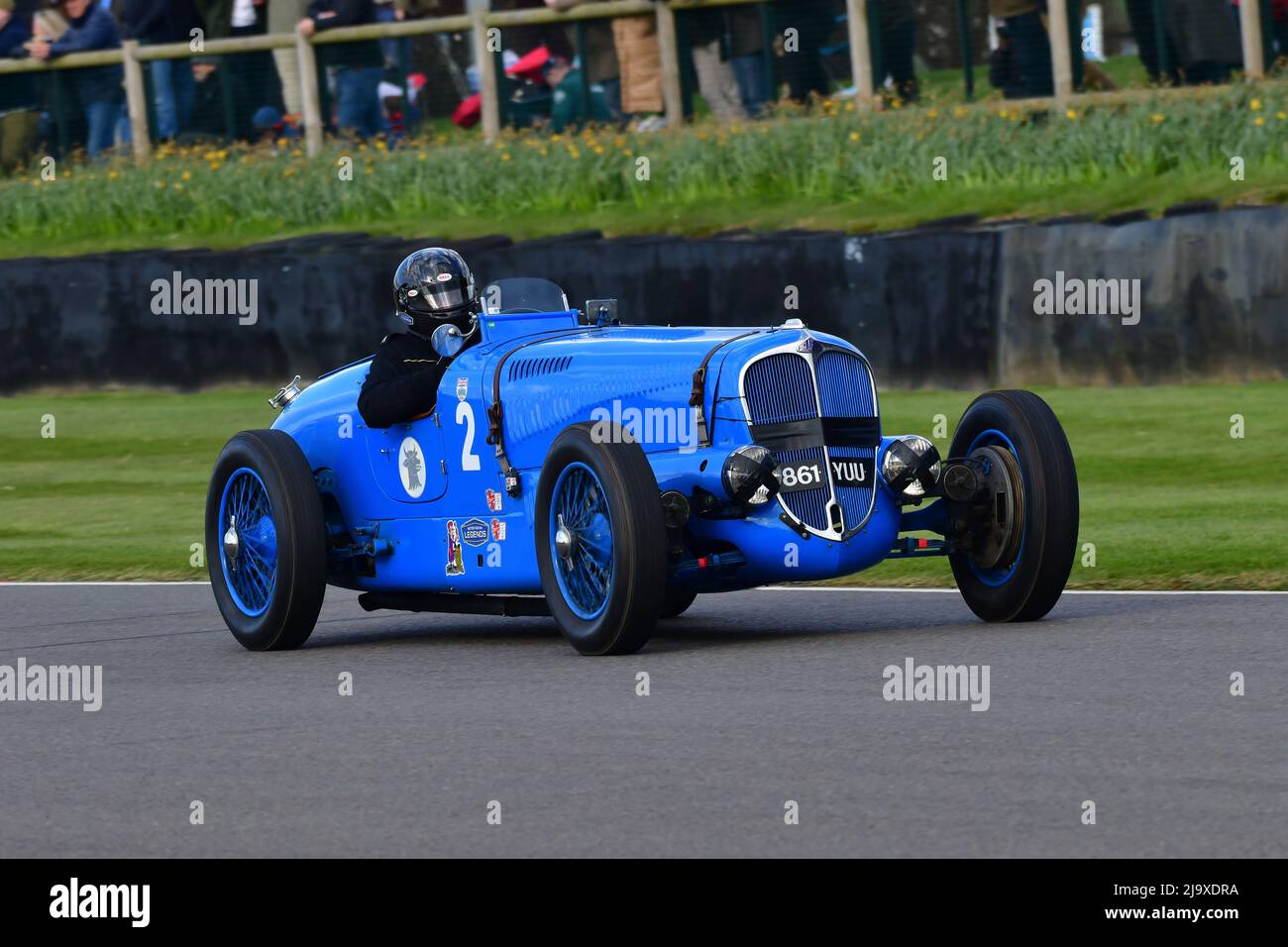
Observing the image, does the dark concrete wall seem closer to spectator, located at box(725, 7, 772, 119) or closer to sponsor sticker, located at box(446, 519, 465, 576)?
spectator, located at box(725, 7, 772, 119)

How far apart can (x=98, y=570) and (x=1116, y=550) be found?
216 inches

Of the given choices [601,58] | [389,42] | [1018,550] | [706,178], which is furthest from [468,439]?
[389,42]

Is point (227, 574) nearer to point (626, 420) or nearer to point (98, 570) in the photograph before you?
point (626, 420)

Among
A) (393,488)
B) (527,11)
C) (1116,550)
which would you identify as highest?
(527,11)

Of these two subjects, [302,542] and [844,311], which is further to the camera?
[844,311]

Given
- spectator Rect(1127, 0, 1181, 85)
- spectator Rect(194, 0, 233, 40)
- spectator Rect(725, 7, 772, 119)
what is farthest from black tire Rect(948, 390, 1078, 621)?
spectator Rect(194, 0, 233, 40)

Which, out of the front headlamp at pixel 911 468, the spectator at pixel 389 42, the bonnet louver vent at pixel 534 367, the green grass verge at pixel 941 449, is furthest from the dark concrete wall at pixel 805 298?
the bonnet louver vent at pixel 534 367

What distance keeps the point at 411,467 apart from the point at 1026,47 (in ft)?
35.8

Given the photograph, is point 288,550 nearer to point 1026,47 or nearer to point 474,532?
point 474,532

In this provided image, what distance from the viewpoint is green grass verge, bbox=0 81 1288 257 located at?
18.6m

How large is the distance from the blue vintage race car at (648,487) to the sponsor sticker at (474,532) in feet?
0.04

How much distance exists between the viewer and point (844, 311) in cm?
1730

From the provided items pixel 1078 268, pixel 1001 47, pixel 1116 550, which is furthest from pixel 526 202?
pixel 1116 550

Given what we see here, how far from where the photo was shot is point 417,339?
10.7 meters
